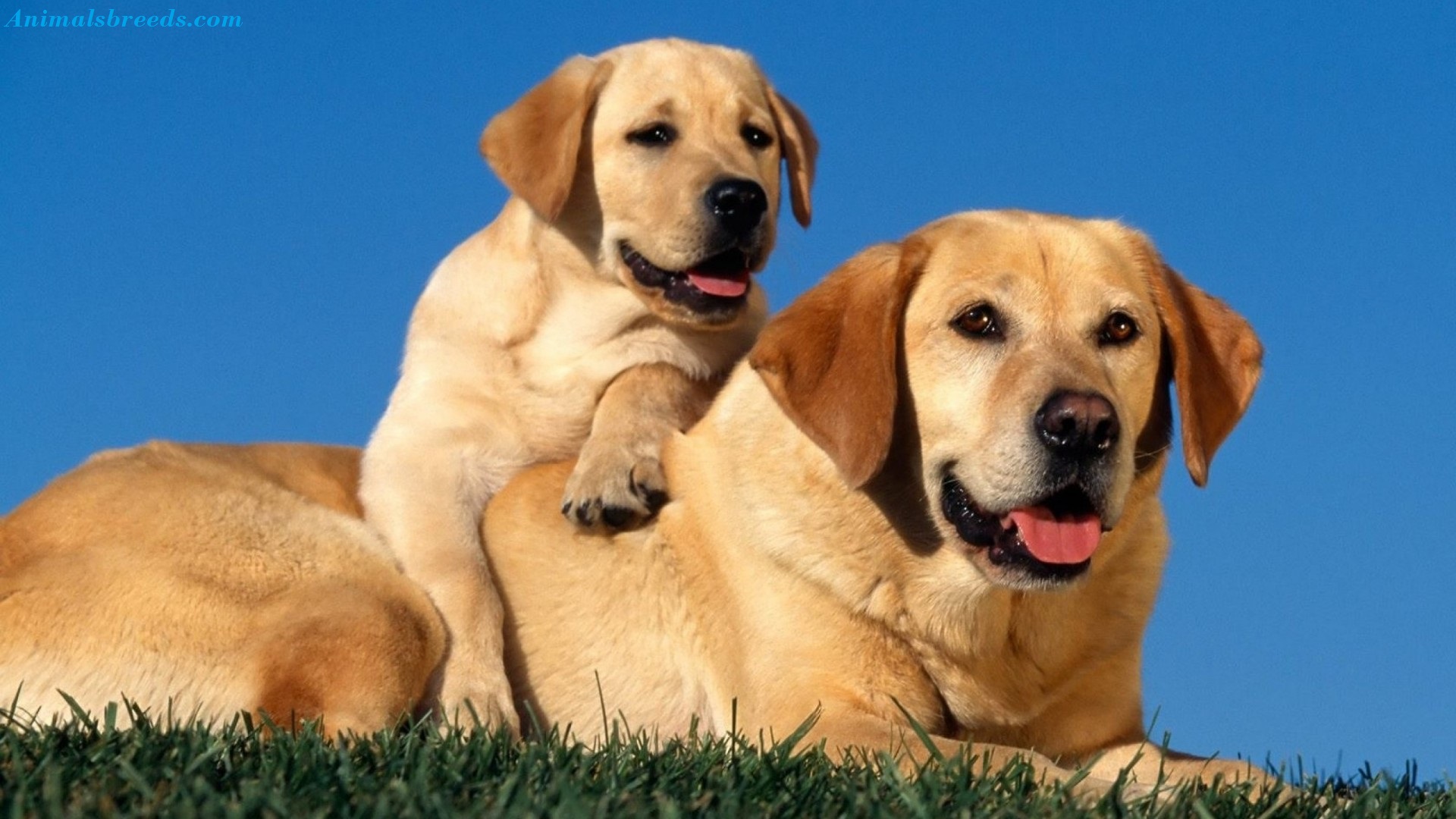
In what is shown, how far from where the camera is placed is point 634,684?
18.2 ft

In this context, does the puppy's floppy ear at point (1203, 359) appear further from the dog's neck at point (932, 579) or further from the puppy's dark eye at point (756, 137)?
the puppy's dark eye at point (756, 137)

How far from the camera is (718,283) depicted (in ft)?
20.8

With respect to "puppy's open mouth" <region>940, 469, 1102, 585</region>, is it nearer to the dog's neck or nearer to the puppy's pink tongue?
the dog's neck

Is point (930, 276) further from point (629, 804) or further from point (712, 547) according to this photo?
point (629, 804)

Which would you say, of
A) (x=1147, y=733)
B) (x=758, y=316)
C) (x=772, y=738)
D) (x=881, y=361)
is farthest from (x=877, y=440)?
(x=758, y=316)

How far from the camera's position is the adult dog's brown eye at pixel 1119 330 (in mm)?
4621

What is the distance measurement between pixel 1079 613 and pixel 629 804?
208 centimetres

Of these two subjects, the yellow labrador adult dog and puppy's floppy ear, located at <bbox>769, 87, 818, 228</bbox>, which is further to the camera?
puppy's floppy ear, located at <bbox>769, 87, 818, 228</bbox>

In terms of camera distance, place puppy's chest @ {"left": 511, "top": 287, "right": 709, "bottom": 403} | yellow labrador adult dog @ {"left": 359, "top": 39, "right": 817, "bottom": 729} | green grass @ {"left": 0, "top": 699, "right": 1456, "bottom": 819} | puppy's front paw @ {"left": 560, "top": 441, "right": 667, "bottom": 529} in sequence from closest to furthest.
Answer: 1. green grass @ {"left": 0, "top": 699, "right": 1456, "bottom": 819}
2. puppy's front paw @ {"left": 560, "top": 441, "right": 667, "bottom": 529}
3. yellow labrador adult dog @ {"left": 359, "top": 39, "right": 817, "bottom": 729}
4. puppy's chest @ {"left": 511, "top": 287, "right": 709, "bottom": 403}

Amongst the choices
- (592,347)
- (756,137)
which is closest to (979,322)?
(592,347)

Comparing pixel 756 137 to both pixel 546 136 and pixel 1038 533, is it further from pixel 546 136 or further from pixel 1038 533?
pixel 1038 533

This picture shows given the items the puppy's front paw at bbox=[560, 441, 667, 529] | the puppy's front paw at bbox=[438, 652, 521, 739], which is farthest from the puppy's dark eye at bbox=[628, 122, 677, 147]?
the puppy's front paw at bbox=[438, 652, 521, 739]

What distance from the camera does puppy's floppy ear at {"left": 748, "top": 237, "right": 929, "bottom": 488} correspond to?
4426 mm

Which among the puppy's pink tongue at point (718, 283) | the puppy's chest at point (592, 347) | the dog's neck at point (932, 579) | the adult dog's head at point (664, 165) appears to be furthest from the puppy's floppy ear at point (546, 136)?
the dog's neck at point (932, 579)
